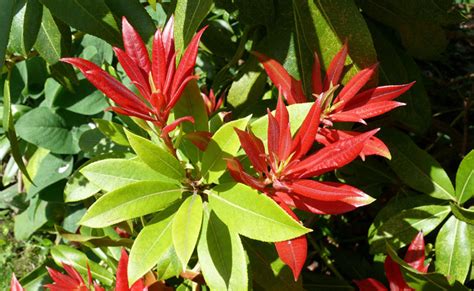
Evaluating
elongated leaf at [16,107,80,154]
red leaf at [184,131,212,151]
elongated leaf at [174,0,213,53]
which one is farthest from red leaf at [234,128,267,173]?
elongated leaf at [16,107,80,154]

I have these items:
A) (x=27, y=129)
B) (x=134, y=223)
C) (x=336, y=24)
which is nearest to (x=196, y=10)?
(x=336, y=24)

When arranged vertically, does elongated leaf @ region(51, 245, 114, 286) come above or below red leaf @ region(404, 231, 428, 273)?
below

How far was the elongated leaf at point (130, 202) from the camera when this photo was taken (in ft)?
2.51

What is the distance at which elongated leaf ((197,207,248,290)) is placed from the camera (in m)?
0.79

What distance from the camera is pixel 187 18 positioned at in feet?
2.83

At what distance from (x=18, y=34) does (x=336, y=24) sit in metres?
0.60

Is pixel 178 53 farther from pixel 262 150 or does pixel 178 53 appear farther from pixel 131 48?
pixel 262 150

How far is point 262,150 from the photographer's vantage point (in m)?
0.76

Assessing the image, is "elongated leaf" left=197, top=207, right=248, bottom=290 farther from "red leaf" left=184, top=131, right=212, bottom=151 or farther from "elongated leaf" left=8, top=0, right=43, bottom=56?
"elongated leaf" left=8, top=0, right=43, bottom=56

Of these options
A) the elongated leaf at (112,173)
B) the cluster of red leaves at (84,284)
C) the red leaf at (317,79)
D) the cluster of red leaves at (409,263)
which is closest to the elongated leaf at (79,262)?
the cluster of red leaves at (84,284)

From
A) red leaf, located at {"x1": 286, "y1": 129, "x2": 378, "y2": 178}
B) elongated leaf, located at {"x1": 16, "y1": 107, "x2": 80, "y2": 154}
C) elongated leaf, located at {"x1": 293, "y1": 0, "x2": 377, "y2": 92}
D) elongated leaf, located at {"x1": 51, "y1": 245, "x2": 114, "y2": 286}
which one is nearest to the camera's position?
red leaf, located at {"x1": 286, "y1": 129, "x2": 378, "y2": 178}

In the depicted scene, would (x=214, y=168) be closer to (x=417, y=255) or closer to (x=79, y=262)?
(x=417, y=255)

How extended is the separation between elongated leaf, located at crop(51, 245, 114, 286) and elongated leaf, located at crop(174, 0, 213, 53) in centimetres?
65

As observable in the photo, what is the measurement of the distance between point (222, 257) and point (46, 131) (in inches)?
40.9
